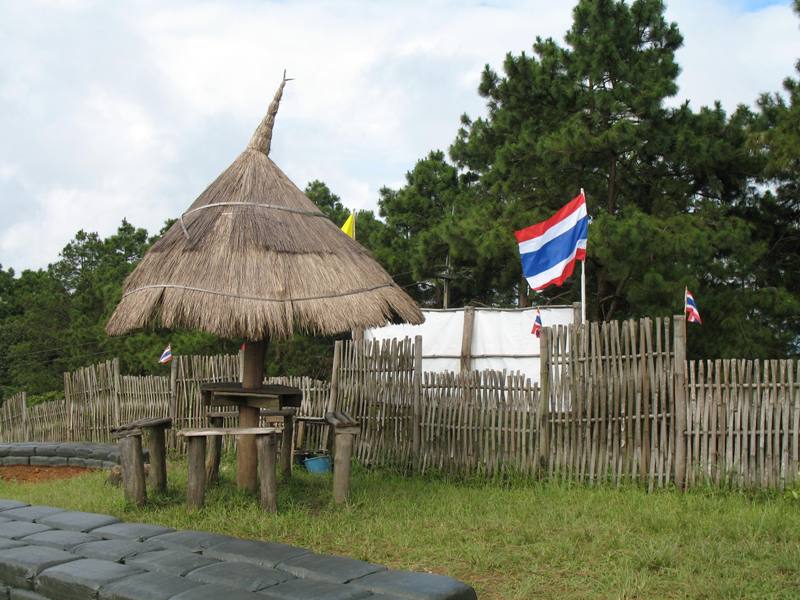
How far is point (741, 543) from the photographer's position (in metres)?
5.37

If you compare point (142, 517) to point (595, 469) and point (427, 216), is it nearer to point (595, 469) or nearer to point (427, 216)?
point (595, 469)

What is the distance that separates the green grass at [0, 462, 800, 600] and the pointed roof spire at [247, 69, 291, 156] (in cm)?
333

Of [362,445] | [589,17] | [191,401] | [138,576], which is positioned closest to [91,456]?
[191,401]

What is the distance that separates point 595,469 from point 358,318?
288cm

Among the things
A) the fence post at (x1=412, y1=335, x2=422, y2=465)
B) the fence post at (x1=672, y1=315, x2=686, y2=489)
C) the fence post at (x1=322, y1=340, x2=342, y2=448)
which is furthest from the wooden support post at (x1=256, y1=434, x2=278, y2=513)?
the fence post at (x1=672, y1=315, x2=686, y2=489)

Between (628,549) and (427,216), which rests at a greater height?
(427,216)

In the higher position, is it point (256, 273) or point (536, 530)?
point (256, 273)

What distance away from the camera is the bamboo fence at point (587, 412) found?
717 centimetres

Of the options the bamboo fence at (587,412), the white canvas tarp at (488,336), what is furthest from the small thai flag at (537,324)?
the bamboo fence at (587,412)

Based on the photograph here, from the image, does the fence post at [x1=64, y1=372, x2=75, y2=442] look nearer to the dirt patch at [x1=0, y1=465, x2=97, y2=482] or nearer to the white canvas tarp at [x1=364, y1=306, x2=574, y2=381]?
the dirt patch at [x1=0, y1=465, x2=97, y2=482]

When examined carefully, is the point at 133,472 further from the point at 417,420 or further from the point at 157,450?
the point at 417,420

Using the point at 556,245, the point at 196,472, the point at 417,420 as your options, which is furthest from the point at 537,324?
the point at 196,472

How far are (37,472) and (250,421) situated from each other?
16.2ft

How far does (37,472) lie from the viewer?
10.6 meters
